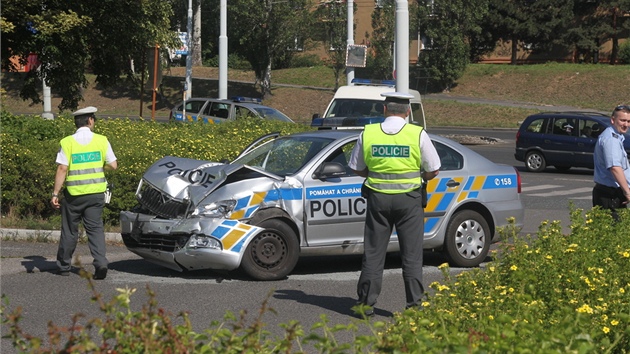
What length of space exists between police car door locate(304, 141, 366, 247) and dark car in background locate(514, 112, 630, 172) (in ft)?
48.4

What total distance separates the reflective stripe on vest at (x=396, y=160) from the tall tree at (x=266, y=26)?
40.3 metres

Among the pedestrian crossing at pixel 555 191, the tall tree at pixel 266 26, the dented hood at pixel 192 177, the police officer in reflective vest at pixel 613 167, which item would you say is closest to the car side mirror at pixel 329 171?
the dented hood at pixel 192 177

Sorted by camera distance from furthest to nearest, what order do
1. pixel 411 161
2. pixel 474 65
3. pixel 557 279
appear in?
pixel 474 65 < pixel 411 161 < pixel 557 279

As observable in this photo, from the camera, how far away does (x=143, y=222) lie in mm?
9766

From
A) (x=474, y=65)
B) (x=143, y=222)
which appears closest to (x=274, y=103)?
(x=474, y=65)

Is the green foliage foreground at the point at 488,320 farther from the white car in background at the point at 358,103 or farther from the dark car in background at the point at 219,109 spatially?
the dark car in background at the point at 219,109

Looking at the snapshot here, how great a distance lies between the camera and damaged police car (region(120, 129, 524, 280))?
30.7ft

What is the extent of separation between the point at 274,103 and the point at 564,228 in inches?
1432

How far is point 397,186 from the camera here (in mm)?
7676

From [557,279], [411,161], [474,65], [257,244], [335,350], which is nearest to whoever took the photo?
[335,350]

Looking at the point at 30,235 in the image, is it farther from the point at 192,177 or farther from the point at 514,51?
the point at 514,51

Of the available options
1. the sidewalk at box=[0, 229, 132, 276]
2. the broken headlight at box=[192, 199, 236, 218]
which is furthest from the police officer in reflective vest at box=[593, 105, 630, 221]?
the sidewalk at box=[0, 229, 132, 276]

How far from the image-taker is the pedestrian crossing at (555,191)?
19312 millimetres

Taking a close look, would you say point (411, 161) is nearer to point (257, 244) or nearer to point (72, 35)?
point (257, 244)
